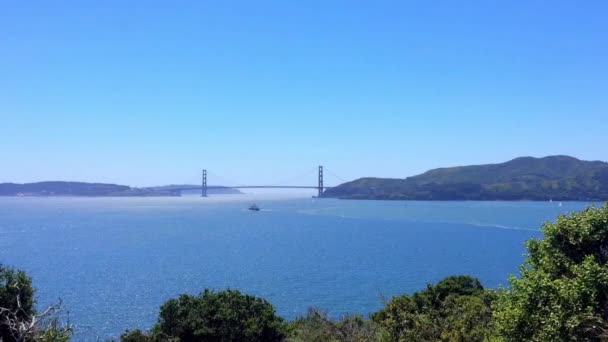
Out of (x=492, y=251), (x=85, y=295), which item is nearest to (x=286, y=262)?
(x=85, y=295)

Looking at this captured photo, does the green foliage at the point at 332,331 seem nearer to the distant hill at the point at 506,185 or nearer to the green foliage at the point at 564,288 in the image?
the green foliage at the point at 564,288

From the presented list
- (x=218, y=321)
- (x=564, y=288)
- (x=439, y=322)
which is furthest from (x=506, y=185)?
(x=564, y=288)

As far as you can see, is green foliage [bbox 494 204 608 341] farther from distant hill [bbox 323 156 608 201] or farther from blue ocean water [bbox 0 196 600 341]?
distant hill [bbox 323 156 608 201]

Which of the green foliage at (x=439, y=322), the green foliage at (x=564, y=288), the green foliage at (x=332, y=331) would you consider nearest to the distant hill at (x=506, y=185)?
the green foliage at (x=332, y=331)

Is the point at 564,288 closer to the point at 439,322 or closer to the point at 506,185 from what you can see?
the point at 439,322

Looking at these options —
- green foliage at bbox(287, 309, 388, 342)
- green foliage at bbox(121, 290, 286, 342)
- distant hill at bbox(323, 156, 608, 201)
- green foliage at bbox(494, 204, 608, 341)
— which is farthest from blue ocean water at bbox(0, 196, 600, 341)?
distant hill at bbox(323, 156, 608, 201)

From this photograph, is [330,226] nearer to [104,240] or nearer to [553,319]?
[104,240]
